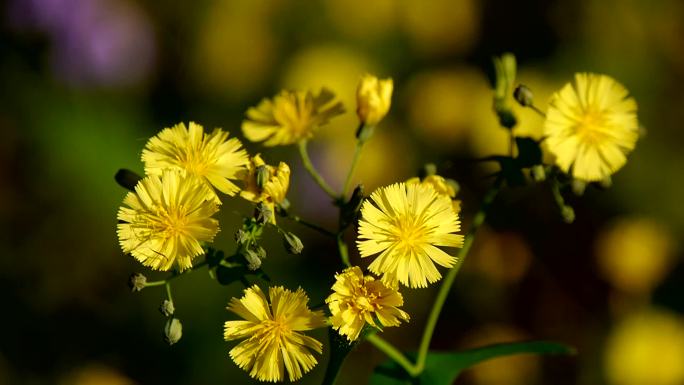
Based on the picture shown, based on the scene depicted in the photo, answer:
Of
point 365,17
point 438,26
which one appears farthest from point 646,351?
point 365,17

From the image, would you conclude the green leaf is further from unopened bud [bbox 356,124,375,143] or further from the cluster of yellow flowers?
unopened bud [bbox 356,124,375,143]

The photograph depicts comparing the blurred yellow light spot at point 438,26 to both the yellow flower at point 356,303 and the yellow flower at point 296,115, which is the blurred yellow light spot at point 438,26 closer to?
the yellow flower at point 296,115

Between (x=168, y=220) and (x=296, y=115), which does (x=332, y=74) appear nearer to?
(x=296, y=115)

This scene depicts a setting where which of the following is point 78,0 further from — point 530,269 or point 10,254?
point 530,269

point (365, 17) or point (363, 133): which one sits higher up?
point (363, 133)

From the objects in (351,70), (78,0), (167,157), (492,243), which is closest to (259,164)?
(167,157)

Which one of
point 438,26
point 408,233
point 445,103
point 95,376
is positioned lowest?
point 95,376

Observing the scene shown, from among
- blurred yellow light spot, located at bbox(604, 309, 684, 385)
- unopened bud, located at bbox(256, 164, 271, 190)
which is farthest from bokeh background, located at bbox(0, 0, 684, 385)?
unopened bud, located at bbox(256, 164, 271, 190)

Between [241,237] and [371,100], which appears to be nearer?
[241,237]

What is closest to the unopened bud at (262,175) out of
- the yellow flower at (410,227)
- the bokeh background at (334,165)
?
the yellow flower at (410,227)
